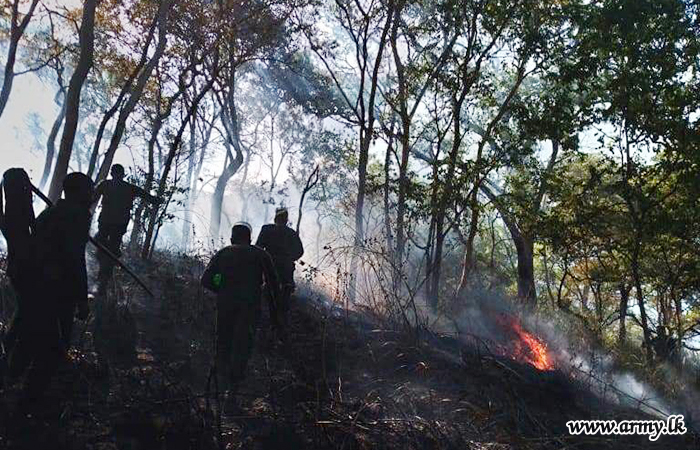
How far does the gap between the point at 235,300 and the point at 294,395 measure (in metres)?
1.05

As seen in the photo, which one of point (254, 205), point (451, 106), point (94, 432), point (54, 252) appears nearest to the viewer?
point (94, 432)

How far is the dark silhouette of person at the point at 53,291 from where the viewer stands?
439 centimetres

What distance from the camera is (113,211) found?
7.80 metres

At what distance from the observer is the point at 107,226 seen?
7.83m

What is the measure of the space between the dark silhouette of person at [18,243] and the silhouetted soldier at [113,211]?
2.99 meters

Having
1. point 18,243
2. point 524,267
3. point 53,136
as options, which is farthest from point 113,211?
point 53,136

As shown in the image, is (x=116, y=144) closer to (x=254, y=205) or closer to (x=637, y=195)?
(x=637, y=195)

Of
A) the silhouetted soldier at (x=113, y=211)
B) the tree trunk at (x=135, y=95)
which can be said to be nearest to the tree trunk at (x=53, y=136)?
the tree trunk at (x=135, y=95)

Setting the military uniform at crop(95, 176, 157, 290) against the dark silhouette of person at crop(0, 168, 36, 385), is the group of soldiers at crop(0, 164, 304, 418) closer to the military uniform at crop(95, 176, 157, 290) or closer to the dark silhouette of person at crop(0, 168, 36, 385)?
the dark silhouette of person at crop(0, 168, 36, 385)

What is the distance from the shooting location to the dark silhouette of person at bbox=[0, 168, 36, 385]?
4.43 m

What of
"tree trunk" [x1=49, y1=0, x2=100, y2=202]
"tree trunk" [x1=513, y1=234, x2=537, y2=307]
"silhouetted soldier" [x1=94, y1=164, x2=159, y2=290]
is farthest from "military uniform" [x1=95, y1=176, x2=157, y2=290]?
"tree trunk" [x1=513, y1=234, x2=537, y2=307]

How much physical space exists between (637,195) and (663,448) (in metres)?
6.41

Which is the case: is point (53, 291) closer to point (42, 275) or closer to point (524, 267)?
point (42, 275)

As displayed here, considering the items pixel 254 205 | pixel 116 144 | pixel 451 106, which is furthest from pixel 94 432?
pixel 254 205
